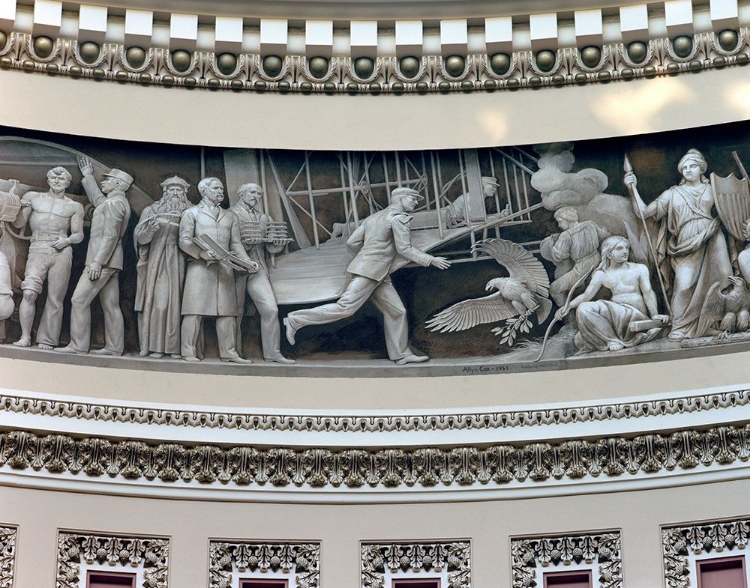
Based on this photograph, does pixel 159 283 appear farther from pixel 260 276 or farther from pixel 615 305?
pixel 615 305

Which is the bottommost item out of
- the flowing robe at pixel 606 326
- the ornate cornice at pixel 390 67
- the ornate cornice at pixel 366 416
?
the ornate cornice at pixel 366 416

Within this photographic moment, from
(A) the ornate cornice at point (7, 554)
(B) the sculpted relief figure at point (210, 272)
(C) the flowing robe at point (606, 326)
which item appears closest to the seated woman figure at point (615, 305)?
(C) the flowing robe at point (606, 326)

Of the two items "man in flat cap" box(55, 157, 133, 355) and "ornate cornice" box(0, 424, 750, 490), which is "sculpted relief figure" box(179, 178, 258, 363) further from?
"ornate cornice" box(0, 424, 750, 490)

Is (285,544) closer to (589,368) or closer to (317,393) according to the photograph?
(317,393)

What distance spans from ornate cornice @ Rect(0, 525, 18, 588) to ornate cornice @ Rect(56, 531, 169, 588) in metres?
0.40

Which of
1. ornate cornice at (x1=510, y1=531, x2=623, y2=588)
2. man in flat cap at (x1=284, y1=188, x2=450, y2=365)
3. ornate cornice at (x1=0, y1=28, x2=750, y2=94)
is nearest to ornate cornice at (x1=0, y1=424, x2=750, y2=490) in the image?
ornate cornice at (x1=510, y1=531, x2=623, y2=588)

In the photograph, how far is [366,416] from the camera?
2134 cm

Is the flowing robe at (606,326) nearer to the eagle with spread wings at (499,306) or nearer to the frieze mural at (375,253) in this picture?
the frieze mural at (375,253)

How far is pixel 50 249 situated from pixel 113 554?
10.2ft

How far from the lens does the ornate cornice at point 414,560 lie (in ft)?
68.5

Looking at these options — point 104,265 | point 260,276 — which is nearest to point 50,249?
point 104,265

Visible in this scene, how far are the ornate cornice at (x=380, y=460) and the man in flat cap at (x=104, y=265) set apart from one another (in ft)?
4.14

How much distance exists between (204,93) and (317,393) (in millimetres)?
3204

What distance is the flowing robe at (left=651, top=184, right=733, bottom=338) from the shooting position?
2180 cm
